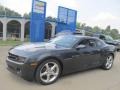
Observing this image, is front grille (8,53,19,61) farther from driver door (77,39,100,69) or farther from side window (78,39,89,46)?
side window (78,39,89,46)

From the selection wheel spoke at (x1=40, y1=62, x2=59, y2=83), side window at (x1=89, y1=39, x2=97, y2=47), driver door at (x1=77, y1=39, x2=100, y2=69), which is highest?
side window at (x1=89, y1=39, x2=97, y2=47)

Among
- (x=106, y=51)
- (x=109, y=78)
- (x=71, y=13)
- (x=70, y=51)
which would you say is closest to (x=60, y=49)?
(x=70, y=51)

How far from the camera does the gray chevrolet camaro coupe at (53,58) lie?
4539mm

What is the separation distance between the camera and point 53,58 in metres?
4.92

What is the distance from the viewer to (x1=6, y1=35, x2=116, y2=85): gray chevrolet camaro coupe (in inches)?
179

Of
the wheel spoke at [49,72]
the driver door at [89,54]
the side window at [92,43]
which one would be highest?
the side window at [92,43]

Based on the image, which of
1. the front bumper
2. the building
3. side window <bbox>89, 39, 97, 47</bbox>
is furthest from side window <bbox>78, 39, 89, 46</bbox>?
the building

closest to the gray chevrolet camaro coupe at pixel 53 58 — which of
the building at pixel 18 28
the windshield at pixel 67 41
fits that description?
the windshield at pixel 67 41

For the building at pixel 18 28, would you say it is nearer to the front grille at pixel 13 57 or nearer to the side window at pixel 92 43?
the side window at pixel 92 43

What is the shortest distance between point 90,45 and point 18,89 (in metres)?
3.10

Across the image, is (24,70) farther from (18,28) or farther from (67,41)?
(18,28)

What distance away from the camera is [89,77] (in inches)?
230

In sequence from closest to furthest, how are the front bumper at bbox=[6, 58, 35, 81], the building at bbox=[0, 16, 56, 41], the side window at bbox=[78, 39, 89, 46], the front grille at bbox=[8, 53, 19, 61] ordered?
1. the front bumper at bbox=[6, 58, 35, 81]
2. the front grille at bbox=[8, 53, 19, 61]
3. the side window at bbox=[78, 39, 89, 46]
4. the building at bbox=[0, 16, 56, 41]

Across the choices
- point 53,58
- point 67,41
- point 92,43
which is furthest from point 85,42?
point 53,58
